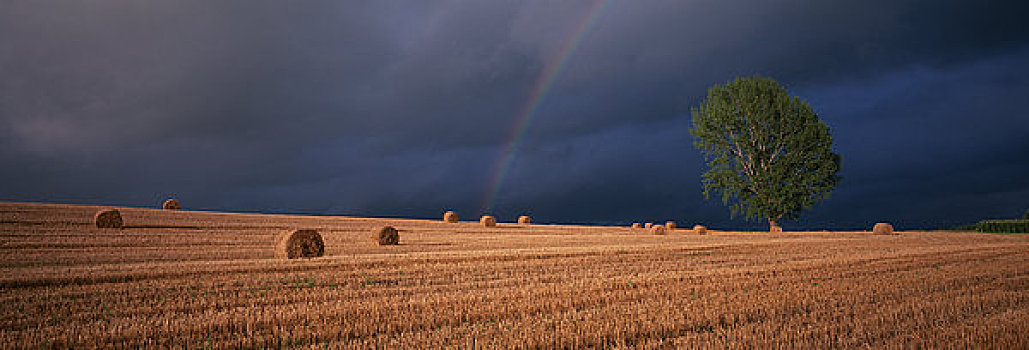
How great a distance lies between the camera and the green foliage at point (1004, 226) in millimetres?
34250

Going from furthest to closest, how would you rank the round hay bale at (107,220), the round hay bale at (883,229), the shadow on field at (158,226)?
1. the round hay bale at (883,229)
2. the shadow on field at (158,226)
3. the round hay bale at (107,220)

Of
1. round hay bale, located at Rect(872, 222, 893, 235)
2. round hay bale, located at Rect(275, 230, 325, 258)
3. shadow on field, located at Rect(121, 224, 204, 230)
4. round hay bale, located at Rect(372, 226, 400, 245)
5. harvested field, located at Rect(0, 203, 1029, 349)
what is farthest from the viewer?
round hay bale, located at Rect(872, 222, 893, 235)

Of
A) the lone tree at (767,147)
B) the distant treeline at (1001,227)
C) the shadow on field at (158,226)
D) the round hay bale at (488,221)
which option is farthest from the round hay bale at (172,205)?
the distant treeline at (1001,227)

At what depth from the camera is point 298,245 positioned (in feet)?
47.1

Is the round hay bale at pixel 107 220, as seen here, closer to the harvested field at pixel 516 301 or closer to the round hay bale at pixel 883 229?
the harvested field at pixel 516 301

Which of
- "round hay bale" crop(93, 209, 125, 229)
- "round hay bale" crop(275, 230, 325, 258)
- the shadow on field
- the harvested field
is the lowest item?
the harvested field

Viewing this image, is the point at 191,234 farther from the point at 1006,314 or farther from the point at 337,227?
the point at 1006,314

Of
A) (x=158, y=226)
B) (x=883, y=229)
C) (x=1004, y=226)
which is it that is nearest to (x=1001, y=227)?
(x=1004, y=226)

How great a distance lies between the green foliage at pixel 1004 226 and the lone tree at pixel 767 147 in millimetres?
11256

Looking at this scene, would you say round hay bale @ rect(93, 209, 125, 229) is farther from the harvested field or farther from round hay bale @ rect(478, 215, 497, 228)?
round hay bale @ rect(478, 215, 497, 228)

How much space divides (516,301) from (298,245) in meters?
9.25

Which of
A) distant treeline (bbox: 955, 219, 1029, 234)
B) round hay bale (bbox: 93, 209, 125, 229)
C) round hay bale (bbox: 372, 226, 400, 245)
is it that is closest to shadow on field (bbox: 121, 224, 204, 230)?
round hay bale (bbox: 93, 209, 125, 229)

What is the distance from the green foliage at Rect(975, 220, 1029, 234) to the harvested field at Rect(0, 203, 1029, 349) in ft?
94.8

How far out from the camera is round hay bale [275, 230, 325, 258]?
14.2 meters
